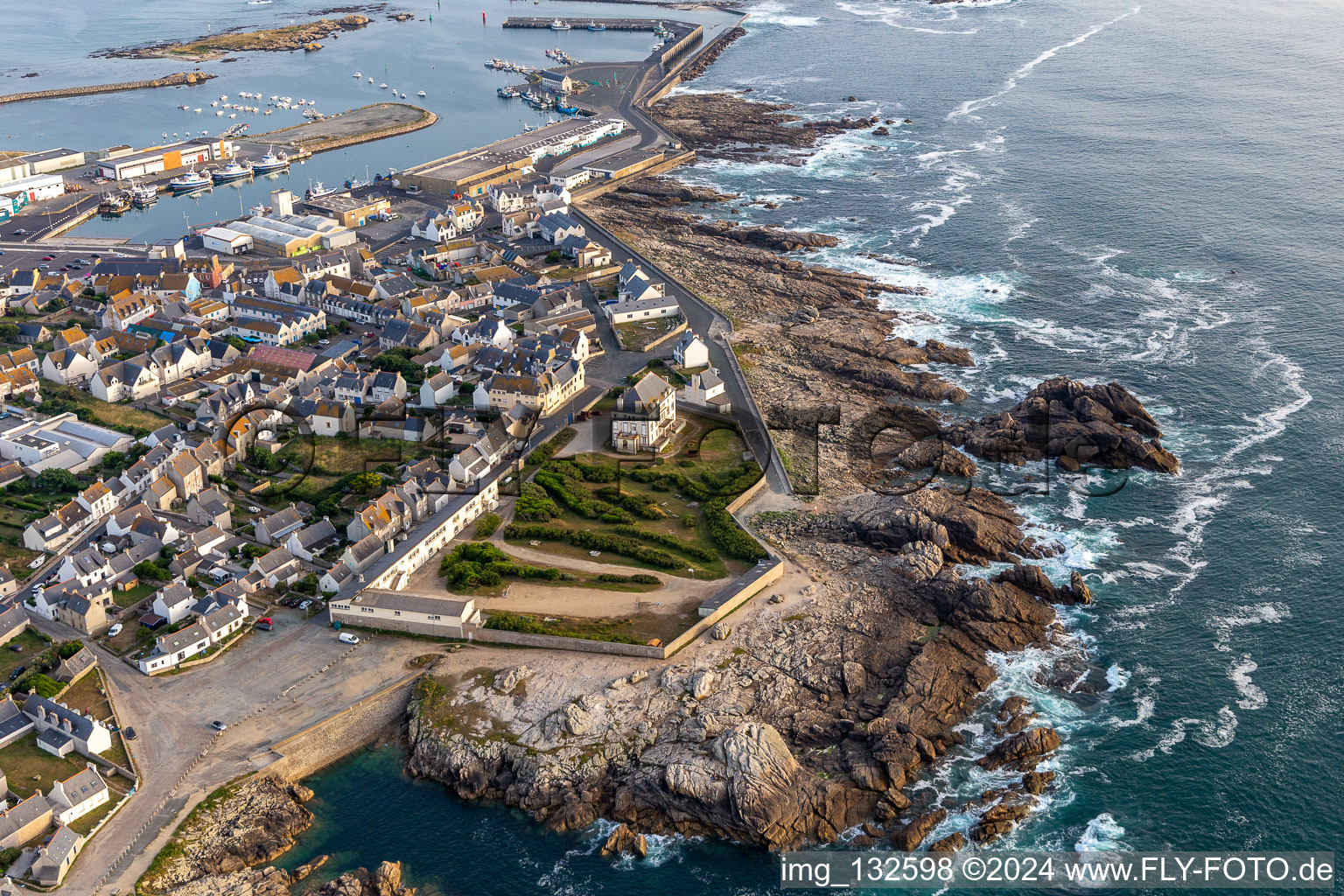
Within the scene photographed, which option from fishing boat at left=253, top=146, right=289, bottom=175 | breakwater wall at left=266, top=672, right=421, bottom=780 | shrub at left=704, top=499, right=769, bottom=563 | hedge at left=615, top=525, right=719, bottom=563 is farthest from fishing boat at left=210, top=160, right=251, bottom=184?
breakwater wall at left=266, top=672, right=421, bottom=780

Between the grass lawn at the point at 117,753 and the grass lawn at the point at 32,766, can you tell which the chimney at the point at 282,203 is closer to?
the grass lawn at the point at 32,766

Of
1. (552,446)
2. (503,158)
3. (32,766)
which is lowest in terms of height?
(32,766)

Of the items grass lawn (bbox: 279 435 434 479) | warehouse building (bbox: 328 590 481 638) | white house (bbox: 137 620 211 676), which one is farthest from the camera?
grass lawn (bbox: 279 435 434 479)

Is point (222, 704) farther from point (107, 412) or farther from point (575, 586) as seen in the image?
point (107, 412)

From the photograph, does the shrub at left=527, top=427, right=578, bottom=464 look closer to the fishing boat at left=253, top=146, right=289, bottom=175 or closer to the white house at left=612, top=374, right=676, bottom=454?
Result: the white house at left=612, top=374, right=676, bottom=454

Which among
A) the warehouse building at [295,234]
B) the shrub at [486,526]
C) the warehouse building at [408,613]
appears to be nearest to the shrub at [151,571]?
the warehouse building at [408,613]

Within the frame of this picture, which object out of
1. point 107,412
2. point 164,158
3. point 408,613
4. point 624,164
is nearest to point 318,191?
point 164,158

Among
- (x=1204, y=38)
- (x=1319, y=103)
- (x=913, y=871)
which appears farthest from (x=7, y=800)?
(x=1204, y=38)
